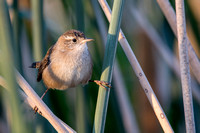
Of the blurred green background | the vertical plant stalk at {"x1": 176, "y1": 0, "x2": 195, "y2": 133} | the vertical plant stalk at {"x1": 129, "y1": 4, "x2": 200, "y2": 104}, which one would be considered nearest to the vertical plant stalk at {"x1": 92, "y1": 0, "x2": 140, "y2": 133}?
the blurred green background

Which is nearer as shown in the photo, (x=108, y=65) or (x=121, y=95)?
(x=108, y=65)

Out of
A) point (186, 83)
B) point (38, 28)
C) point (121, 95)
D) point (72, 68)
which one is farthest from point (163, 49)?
point (38, 28)

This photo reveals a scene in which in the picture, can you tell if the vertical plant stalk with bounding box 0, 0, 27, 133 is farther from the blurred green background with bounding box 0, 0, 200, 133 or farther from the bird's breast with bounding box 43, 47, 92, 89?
the bird's breast with bounding box 43, 47, 92, 89

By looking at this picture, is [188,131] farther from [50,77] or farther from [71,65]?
[50,77]

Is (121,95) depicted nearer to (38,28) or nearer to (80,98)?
(80,98)

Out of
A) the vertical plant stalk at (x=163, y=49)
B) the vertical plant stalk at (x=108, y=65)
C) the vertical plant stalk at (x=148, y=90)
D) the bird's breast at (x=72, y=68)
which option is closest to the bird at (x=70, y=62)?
the bird's breast at (x=72, y=68)

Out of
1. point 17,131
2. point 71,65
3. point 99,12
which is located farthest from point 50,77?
point 17,131

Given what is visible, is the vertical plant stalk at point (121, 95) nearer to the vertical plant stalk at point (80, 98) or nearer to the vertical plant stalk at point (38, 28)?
the vertical plant stalk at point (80, 98)
